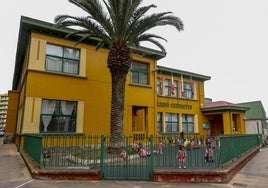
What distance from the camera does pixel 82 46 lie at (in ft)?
53.3

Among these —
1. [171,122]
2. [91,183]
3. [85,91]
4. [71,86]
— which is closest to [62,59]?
[71,86]

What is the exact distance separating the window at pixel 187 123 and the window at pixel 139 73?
318 inches

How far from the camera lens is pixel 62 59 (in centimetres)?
1541

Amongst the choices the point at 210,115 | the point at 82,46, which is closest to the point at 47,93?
the point at 82,46

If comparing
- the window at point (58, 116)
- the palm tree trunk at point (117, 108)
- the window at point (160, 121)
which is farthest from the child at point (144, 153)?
the window at point (160, 121)

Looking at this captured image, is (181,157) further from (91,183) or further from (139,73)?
(139,73)

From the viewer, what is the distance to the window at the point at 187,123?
25.0m

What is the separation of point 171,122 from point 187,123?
248 cm

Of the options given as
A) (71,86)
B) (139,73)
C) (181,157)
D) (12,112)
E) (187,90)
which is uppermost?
(139,73)

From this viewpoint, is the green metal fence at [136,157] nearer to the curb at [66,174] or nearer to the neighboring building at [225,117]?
the curb at [66,174]

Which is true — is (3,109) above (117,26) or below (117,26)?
above

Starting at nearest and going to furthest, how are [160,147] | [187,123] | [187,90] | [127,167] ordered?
[127,167] → [160,147] → [187,123] → [187,90]

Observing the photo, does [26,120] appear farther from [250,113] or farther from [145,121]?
[250,113]

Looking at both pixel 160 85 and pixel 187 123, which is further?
pixel 187 123
